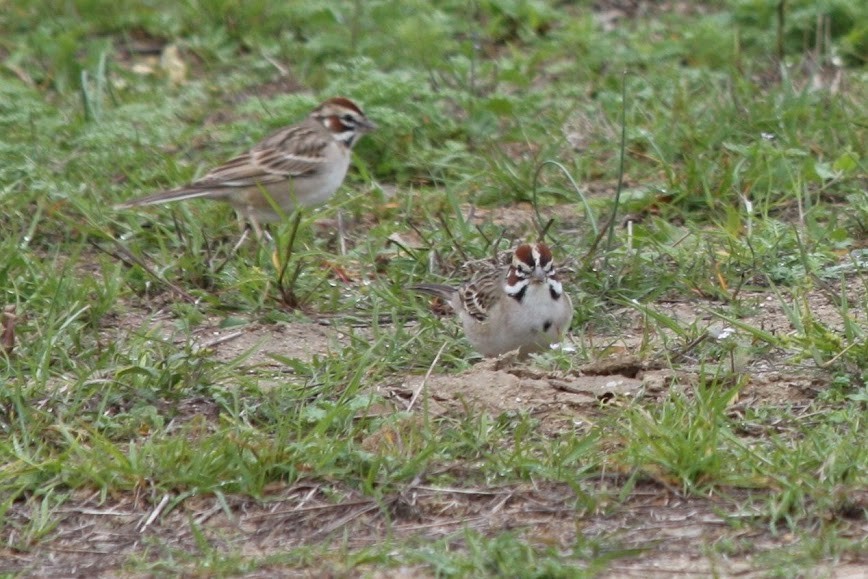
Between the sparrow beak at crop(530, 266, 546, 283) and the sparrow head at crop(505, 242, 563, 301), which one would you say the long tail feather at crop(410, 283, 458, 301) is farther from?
the sparrow beak at crop(530, 266, 546, 283)

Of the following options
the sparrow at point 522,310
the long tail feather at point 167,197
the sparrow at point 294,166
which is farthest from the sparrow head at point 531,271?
the long tail feather at point 167,197

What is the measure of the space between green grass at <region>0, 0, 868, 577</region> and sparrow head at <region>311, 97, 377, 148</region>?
177mm

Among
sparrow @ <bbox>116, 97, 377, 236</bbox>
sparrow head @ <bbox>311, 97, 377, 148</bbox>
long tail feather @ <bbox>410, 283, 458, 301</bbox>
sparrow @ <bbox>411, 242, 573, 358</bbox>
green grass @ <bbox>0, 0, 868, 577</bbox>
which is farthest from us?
sparrow head @ <bbox>311, 97, 377, 148</bbox>

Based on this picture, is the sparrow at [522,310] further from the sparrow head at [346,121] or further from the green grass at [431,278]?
the sparrow head at [346,121]

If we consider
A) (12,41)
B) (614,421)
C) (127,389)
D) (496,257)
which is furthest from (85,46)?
(614,421)

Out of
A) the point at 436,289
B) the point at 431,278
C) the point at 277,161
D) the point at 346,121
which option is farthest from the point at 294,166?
the point at 436,289

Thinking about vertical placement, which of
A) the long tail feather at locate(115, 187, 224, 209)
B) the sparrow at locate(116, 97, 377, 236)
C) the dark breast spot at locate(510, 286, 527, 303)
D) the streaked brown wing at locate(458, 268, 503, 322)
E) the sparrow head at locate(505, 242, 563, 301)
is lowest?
the sparrow at locate(116, 97, 377, 236)

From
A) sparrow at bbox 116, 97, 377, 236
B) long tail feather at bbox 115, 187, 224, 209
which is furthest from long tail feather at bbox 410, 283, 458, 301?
long tail feather at bbox 115, 187, 224, 209

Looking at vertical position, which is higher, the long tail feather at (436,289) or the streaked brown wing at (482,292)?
the streaked brown wing at (482,292)

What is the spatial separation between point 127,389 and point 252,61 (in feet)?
16.3

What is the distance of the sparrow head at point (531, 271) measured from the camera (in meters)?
6.74

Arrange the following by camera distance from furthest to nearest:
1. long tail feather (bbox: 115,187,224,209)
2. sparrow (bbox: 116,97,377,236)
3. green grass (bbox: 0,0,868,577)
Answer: sparrow (bbox: 116,97,377,236) < long tail feather (bbox: 115,187,224,209) < green grass (bbox: 0,0,868,577)

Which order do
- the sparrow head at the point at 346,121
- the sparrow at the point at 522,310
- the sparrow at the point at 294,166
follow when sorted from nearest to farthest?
1. the sparrow at the point at 522,310
2. the sparrow at the point at 294,166
3. the sparrow head at the point at 346,121

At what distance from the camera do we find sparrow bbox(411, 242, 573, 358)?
671 centimetres
